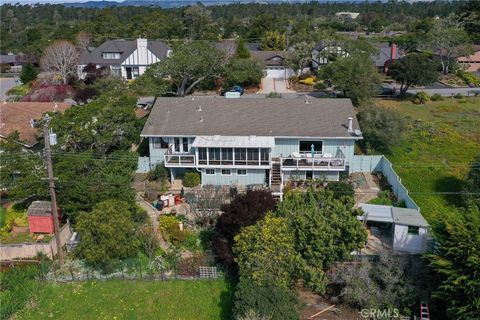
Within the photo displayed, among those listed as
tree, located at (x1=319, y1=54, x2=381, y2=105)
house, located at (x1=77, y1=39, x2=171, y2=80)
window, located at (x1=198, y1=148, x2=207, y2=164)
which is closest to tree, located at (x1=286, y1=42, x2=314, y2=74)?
tree, located at (x1=319, y1=54, x2=381, y2=105)

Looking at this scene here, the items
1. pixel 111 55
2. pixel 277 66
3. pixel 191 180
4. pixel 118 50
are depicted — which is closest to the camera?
pixel 191 180

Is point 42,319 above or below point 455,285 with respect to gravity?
below

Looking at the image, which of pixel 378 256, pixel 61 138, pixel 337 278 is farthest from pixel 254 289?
pixel 61 138

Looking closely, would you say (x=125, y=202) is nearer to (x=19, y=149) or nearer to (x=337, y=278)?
(x=19, y=149)

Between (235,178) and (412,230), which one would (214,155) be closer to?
(235,178)

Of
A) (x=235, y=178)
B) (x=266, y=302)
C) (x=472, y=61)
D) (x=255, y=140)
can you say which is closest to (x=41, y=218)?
(x=235, y=178)

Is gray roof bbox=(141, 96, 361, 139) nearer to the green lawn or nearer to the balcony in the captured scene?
the balcony

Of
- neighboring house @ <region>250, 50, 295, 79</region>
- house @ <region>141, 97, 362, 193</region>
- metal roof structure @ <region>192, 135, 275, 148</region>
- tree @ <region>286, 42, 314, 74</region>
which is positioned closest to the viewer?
metal roof structure @ <region>192, 135, 275, 148</region>
